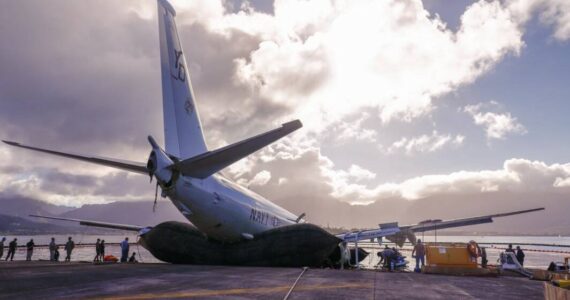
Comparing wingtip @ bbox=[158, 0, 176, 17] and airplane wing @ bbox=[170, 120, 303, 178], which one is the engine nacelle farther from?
wingtip @ bbox=[158, 0, 176, 17]

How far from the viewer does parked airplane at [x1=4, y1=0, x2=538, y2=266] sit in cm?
1596

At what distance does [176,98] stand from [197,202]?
228 inches

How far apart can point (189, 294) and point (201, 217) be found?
9383 mm

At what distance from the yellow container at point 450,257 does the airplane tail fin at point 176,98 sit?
1357cm

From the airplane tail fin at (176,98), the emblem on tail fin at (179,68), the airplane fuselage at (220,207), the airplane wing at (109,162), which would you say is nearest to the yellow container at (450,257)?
the airplane fuselage at (220,207)

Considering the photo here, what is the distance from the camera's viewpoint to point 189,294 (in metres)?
9.27

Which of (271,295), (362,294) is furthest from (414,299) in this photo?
(271,295)

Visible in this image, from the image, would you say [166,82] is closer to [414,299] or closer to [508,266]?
[414,299]

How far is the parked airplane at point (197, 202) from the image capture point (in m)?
16.0

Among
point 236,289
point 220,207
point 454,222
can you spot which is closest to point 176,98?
point 220,207

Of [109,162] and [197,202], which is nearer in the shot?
[109,162]

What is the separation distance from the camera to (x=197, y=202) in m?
17.5

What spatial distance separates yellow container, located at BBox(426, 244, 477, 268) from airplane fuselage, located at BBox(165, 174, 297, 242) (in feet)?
33.4

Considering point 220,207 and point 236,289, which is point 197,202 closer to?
point 220,207
